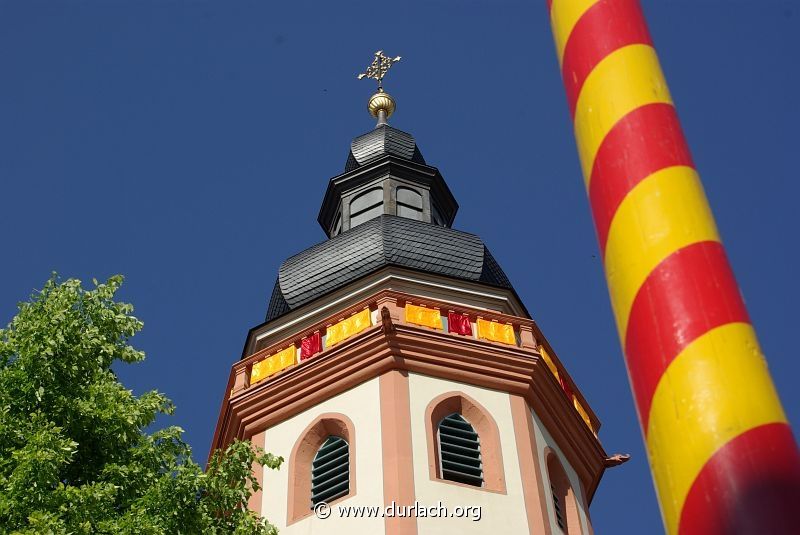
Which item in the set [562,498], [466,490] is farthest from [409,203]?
[466,490]

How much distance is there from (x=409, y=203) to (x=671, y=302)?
21233 mm

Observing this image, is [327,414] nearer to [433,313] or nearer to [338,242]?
[433,313]

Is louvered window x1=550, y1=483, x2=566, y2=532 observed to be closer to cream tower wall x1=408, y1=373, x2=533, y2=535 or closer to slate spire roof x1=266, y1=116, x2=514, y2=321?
cream tower wall x1=408, y1=373, x2=533, y2=535

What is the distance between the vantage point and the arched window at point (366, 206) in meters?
22.8

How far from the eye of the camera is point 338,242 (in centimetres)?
2022

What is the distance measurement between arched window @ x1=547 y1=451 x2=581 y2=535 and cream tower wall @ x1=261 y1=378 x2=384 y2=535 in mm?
2479

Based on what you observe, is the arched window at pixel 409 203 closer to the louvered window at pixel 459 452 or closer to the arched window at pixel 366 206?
the arched window at pixel 366 206

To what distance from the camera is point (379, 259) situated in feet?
62.3

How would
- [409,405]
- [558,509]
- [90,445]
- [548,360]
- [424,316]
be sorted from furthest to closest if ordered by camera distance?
[548,360]
[424,316]
[558,509]
[409,405]
[90,445]

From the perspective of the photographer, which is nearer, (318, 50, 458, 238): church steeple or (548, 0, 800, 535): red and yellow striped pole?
(548, 0, 800, 535): red and yellow striped pole

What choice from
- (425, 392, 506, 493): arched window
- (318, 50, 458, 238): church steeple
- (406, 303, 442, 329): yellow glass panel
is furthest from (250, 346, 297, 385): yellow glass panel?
(318, 50, 458, 238): church steeple

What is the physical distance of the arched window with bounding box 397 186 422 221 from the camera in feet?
75.6

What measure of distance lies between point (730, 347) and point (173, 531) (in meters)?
7.55

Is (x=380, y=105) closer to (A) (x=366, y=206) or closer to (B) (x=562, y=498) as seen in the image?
(A) (x=366, y=206)
